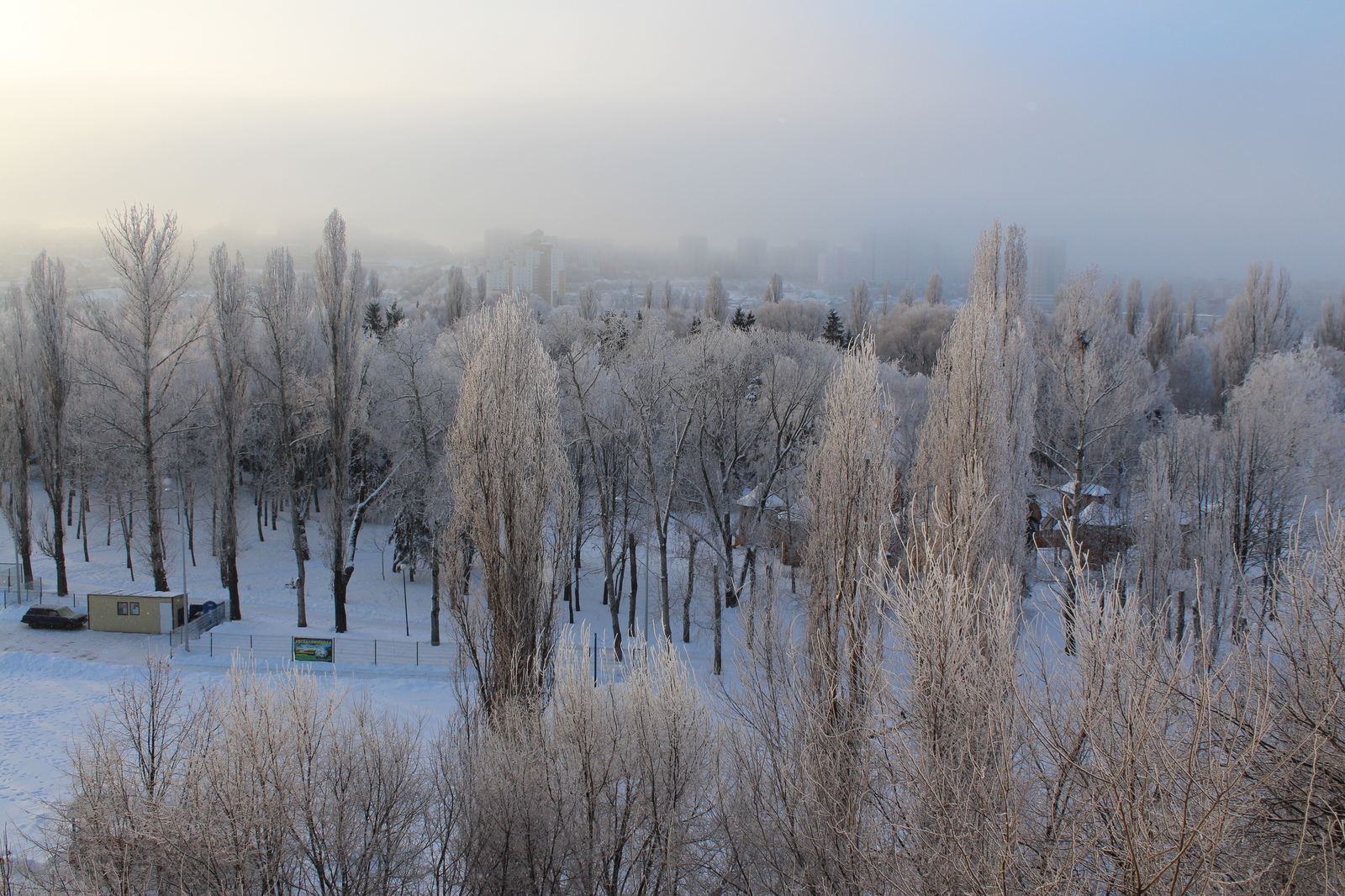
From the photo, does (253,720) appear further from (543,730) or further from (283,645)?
(283,645)

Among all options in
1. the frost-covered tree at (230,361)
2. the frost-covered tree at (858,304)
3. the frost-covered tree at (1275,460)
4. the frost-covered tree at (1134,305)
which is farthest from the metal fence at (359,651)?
the frost-covered tree at (1134,305)

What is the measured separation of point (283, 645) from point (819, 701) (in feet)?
49.3

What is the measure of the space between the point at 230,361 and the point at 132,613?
6.64 meters

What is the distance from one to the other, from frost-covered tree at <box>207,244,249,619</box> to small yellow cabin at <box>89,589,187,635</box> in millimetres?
2064

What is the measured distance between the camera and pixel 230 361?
64.3 ft

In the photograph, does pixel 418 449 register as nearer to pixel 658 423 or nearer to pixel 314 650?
pixel 314 650

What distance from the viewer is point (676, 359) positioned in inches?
824

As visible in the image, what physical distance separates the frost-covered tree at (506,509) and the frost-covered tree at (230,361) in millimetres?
12635

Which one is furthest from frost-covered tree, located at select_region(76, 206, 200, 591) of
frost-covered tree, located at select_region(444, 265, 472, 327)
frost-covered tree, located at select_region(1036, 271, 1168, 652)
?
frost-covered tree, located at select_region(444, 265, 472, 327)

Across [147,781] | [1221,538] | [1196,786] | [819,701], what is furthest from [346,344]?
[1221,538]

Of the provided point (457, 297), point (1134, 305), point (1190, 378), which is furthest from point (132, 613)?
point (1134, 305)

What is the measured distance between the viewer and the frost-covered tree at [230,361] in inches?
773

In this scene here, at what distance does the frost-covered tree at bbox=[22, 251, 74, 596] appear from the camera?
21812mm

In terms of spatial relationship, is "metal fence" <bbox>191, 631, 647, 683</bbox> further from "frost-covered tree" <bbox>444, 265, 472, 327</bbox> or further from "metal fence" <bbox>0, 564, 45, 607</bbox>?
"frost-covered tree" <bbox>444, 265, 472, 327</bbox>
